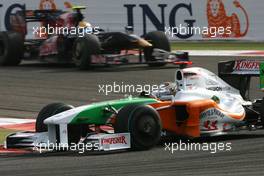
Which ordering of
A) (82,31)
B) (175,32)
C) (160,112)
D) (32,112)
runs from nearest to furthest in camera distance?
1. (160,112)
2. (32,112)
3. (82,31)
4. (175,32)

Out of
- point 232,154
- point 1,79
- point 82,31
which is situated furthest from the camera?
point 82,31

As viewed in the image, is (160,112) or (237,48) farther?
(237,48)

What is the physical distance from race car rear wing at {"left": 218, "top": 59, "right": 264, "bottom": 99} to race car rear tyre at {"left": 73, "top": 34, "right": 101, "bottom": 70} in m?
8.42

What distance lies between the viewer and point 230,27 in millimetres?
27078

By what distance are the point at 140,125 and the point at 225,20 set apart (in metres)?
17.5

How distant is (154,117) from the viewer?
32.7 ft

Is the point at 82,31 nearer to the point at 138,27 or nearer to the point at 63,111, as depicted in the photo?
the point at 138,27

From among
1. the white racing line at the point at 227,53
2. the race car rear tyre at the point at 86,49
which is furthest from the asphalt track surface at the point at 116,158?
the white racing line at the point at 227,53

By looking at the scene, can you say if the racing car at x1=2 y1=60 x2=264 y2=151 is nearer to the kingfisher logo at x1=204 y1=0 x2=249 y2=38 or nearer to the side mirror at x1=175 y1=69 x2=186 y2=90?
the side mirror at x1=175 y1=69 x2=186 y2=90

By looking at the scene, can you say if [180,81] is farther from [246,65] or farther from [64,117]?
[64,117]

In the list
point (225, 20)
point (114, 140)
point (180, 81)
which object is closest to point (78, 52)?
point (225, 20)

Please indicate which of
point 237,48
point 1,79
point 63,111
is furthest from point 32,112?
point 237,48

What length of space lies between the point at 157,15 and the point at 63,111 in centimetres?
1813

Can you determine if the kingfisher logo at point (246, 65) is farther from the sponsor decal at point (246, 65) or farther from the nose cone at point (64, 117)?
the nose cone at point (64, 117)
